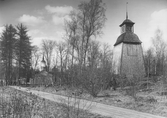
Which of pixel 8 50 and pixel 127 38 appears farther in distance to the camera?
pixel 127 38

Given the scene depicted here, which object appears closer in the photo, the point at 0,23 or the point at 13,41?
the point at 0,23

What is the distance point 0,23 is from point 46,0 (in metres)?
1.68

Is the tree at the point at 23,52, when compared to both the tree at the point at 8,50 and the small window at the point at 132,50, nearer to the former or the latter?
the tree at the point at 8,50

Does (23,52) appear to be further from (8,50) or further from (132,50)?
(132,50)

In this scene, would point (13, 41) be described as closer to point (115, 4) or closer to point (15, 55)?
point (15, 55)

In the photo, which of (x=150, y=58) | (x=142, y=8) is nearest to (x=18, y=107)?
(x=142, y=8)

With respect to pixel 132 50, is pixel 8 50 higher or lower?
lower

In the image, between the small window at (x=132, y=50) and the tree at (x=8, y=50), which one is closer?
the tree at (x=8, y=50)

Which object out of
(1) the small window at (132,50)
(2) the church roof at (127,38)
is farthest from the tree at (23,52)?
(1) the small window at (132,50)

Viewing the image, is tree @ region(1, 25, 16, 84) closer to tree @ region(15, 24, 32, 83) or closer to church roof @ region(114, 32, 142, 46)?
tree @ region(15, 24, 32, 83)

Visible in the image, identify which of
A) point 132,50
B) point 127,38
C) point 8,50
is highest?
point 127,38

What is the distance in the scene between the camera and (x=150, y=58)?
100ft

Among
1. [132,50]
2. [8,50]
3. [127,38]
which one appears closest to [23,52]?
[8,50]

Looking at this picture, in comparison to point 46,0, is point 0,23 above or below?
below
